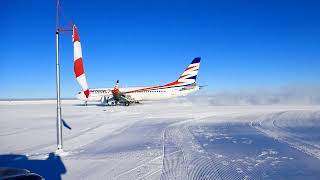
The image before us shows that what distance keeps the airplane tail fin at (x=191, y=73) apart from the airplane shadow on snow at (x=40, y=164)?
3608 centimetres

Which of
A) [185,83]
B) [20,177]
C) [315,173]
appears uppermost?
[185,83]

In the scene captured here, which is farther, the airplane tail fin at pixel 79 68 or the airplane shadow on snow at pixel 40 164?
the airplane tail fin at pixel 79 68

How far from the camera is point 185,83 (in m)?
44.5

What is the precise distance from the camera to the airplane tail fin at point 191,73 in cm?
4469

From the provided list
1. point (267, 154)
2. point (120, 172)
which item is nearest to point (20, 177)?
point (120, 172)

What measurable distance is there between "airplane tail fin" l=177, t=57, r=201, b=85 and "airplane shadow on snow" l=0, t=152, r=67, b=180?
118ft

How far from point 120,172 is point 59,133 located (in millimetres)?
3290

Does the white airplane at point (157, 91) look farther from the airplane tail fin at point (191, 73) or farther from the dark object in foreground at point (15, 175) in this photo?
the dark object in foreground at point (15, 175)

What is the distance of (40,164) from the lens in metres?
7.89

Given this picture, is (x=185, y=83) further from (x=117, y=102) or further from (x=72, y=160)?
(x=72, y=160)

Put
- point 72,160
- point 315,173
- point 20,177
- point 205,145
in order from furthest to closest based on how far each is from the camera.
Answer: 1. point 205,145
2. point 72,160
3. point 315,173
4. point 20,177

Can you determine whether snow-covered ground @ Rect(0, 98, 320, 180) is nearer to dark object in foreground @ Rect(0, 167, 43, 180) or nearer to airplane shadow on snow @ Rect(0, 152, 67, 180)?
airplane shadow on snow @ Rect(0, 152, 67, 180)

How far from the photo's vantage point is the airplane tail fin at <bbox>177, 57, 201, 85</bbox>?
44688 millimetres

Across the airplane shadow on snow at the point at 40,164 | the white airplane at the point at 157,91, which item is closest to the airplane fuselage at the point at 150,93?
the white airplane at the point at 157,91
